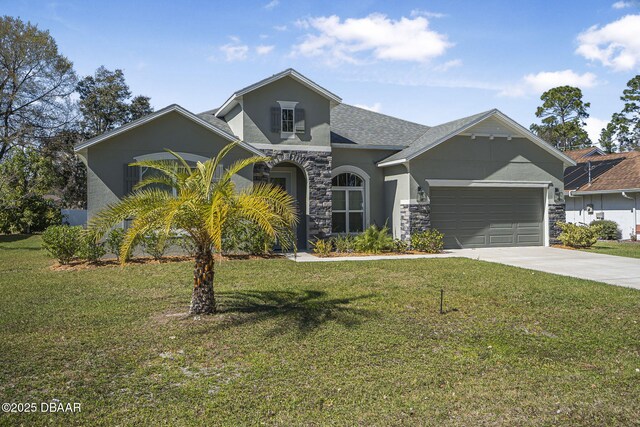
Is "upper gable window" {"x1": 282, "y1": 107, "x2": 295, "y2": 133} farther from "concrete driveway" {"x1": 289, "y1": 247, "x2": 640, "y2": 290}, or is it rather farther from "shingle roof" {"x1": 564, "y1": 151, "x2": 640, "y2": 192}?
"shingle roof" {"x1": 564, "y1": 151, "x2": 640, "y2": 192}

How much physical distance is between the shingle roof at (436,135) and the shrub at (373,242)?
2770mm

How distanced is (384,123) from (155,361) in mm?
16490

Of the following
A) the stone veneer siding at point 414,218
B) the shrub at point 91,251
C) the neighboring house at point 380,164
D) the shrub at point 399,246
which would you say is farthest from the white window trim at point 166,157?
the stone veneer siding at point 414,218

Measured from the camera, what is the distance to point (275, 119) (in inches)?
631

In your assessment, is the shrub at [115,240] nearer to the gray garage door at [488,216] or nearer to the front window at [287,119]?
the front window at [287,119]

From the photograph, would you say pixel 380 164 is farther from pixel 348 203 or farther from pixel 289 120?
pixel 289 120

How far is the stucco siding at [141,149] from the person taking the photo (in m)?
13.8

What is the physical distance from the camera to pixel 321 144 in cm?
1634

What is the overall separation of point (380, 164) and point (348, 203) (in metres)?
1.83

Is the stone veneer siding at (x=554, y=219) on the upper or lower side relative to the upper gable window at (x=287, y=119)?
lower

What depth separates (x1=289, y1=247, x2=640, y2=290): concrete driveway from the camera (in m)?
11.3

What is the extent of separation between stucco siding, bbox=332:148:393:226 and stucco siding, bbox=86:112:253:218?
418 cm

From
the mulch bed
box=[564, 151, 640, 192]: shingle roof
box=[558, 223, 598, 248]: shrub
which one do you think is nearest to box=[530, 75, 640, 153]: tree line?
box=[564, 151, 640, 192]: shingle roof

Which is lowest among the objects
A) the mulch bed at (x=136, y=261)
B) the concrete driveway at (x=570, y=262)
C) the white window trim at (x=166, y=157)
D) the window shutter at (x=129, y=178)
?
the concrete driveway at (x=570, y=262)
